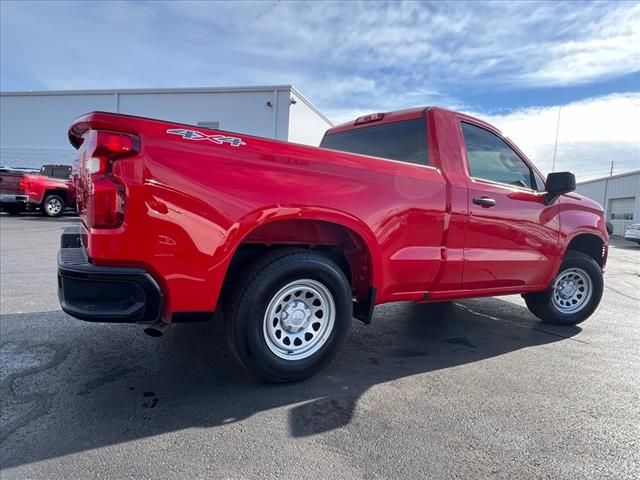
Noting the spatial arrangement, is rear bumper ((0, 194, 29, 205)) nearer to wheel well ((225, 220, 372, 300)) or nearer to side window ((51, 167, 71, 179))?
Result: side window ((51, 167, 71, 179))

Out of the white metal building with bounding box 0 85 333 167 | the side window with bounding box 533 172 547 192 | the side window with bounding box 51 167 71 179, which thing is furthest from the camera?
the white metal building with bounding box 0 85 333 167

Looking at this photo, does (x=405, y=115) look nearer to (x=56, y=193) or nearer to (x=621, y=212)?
(x=56, y=193)

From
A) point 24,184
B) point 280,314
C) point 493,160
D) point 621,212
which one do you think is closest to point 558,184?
point 493,160

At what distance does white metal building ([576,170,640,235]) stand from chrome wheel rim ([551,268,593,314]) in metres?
28.1

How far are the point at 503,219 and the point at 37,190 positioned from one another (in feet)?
53.8

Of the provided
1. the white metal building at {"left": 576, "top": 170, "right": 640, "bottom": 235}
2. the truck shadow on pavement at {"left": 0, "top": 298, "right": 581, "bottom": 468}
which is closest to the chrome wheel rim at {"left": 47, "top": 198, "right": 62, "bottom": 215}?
the truck shadow on pavement at {"left": 0, "top": 298, "right": 581, "bottom": 468}

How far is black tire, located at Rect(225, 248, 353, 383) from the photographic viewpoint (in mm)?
2838

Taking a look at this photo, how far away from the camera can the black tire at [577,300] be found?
15.9 ft

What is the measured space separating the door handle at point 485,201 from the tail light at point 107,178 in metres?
2.73

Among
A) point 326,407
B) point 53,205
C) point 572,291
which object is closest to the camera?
point 326,407

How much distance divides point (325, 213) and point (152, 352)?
1.90 meters

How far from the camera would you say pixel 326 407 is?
2826 millimetres

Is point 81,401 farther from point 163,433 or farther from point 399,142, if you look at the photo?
point 399,142

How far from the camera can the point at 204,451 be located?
230cm
